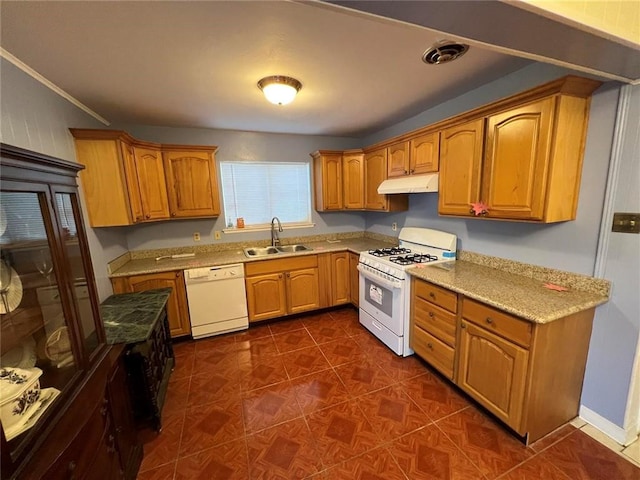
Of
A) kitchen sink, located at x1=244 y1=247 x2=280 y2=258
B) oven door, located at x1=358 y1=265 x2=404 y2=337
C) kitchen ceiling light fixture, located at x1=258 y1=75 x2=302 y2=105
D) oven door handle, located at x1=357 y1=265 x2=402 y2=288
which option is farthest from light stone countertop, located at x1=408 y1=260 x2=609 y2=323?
kitchen sink, located at x1=244 y1=247 x2=280 y2=258

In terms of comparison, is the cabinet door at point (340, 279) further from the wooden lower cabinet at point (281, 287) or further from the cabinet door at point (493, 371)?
the cabinet door at point (493, 371)

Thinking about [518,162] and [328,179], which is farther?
[328,179]

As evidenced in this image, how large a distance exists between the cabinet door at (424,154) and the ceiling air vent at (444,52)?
0.71 meters

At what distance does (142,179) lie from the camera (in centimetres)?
269

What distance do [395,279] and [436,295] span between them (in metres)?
0.40

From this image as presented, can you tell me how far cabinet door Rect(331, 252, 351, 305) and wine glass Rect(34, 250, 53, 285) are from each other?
8.74 feet

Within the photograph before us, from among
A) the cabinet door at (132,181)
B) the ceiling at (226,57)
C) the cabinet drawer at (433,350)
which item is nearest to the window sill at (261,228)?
the cabinet door at (132,181)

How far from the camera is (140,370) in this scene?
172cm

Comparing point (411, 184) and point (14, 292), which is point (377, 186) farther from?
point (14, 292)

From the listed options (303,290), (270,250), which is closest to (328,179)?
(270,250)

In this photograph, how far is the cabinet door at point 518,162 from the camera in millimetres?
1611

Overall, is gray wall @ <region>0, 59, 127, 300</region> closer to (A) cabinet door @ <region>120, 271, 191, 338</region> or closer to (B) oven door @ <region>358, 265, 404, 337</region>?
(A) cabinet door @ <region>120, 271, 191, 338</region>

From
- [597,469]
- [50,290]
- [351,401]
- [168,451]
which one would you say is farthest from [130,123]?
[597,469]

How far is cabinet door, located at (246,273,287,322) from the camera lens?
3100 mm
